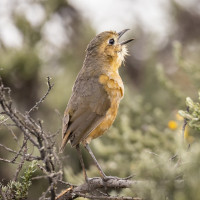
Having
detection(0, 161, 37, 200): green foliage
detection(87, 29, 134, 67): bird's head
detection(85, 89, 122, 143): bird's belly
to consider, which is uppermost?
detection(87, 29, 134, 67): bird's head

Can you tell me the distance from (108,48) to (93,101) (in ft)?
2.77

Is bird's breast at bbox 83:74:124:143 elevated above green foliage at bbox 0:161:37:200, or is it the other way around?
bird's breast at bbox 83:74:124:143

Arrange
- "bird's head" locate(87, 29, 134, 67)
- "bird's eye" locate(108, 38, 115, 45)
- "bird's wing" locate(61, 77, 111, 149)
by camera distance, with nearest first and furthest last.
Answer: "bird's wing" locate(61, 77, 111, 149) < "bird's head" locate(87, 29, 134, 67) < "bird's eye" locate(108, 38, 115, 45)

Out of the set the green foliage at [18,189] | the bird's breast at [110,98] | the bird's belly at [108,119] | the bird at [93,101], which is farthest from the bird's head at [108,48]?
the green foliage at [18,189]

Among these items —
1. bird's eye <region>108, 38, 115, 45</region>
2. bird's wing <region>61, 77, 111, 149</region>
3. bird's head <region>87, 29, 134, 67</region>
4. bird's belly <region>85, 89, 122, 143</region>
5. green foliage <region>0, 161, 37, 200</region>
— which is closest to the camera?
green foliage <region>0, 161, 37, 200</region>

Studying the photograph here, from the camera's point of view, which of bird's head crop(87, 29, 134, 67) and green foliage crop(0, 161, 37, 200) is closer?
green foliage crop(0, 161, 37, 200)

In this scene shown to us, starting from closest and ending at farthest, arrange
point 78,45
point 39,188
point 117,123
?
1. point 117,123
2. point 39,188
3. point 78,45

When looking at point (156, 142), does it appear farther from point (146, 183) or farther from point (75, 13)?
point (75, 13)

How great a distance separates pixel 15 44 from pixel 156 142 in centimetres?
415

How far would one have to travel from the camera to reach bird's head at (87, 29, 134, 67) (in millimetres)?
4848

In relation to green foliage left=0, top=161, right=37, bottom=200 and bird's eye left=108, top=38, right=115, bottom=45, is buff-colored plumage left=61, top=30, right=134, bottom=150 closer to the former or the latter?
bird's eye left=108, top=38, right=115, bottom=45

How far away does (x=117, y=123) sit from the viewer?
6176mm

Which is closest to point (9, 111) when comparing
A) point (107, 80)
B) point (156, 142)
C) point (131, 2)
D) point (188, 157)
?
point (188, 157)

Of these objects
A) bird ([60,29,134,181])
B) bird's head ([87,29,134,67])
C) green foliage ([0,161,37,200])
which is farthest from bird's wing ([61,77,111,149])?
green foliage ([0,161,37,200])
